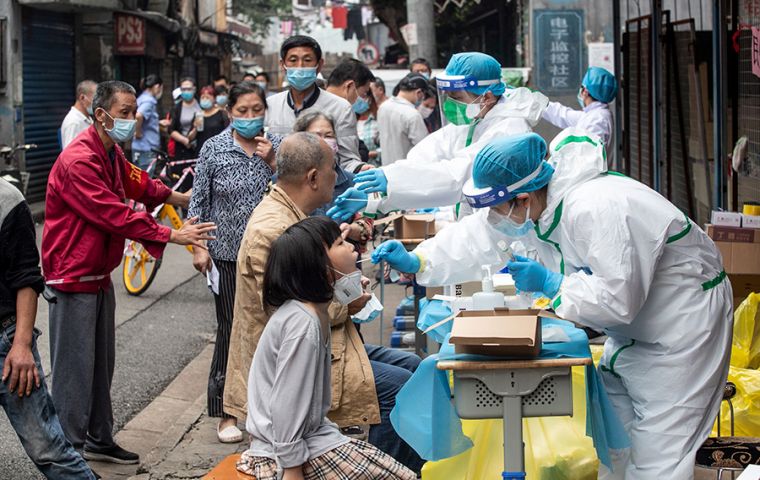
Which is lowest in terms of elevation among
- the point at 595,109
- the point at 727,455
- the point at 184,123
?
the point at 727,455

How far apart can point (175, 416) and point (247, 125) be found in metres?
2.16

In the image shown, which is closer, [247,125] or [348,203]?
[348,203]

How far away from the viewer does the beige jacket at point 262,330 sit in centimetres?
488

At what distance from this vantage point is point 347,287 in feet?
14.3

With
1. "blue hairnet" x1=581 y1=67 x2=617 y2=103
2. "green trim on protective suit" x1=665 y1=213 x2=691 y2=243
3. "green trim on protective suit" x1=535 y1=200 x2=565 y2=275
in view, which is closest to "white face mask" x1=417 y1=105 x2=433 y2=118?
"blue hairnet" x1=581 y1=67 x2=617 y2=103

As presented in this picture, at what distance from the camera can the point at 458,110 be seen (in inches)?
291

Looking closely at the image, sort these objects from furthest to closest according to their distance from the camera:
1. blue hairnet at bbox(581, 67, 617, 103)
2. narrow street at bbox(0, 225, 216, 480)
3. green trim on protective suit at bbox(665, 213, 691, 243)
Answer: blue hairnet at bbox(581, 67, 617, 103)
narrow street at bbox(0, 225, 216, 480)
green trim on protective suit at bbox(665, 213, 691, 243)

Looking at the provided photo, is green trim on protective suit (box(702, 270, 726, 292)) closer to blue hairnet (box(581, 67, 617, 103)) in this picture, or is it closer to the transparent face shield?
the transparent face shield

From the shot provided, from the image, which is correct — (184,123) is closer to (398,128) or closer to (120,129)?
(398,128)

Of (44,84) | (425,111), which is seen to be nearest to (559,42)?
(425,111)

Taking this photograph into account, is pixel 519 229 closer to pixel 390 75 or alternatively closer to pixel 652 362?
pixel 652 362

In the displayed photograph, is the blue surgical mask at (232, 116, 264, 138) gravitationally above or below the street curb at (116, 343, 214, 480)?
above

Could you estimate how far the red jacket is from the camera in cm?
600

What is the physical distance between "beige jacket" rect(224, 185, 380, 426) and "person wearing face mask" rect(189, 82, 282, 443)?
5.30ft
